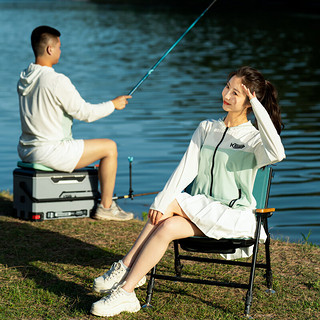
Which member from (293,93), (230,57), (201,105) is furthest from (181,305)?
(230,57)

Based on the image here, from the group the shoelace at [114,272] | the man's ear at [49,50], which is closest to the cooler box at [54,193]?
the man's ear at [49,50]

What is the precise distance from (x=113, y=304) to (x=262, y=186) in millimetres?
1257

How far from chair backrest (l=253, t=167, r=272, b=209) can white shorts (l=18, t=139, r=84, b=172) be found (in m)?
2.25

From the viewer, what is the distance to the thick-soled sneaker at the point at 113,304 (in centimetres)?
430

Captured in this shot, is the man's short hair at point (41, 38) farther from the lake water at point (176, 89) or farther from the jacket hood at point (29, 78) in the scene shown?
the lake water at point (176, 89)

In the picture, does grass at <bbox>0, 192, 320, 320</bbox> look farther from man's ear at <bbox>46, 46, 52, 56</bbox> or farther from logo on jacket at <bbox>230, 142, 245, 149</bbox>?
man's ear at <bbox>46, 46, 52, 56</bbox>

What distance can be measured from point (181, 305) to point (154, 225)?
561 mm

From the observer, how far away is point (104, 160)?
676 centimetres

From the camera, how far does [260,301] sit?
471 centimetres

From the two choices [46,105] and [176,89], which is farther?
[176,89]

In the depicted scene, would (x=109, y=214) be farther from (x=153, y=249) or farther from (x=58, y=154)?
(x=153, y=249)

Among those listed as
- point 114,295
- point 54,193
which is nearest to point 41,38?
point 54,193

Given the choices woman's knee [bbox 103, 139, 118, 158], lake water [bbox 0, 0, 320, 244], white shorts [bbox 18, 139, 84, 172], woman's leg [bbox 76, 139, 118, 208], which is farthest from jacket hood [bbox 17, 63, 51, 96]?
lake water [bbox 0, 0, 320, 244]

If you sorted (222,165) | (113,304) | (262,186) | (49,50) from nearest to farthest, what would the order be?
(113,304), (222,165), (262,186), (49,50)
